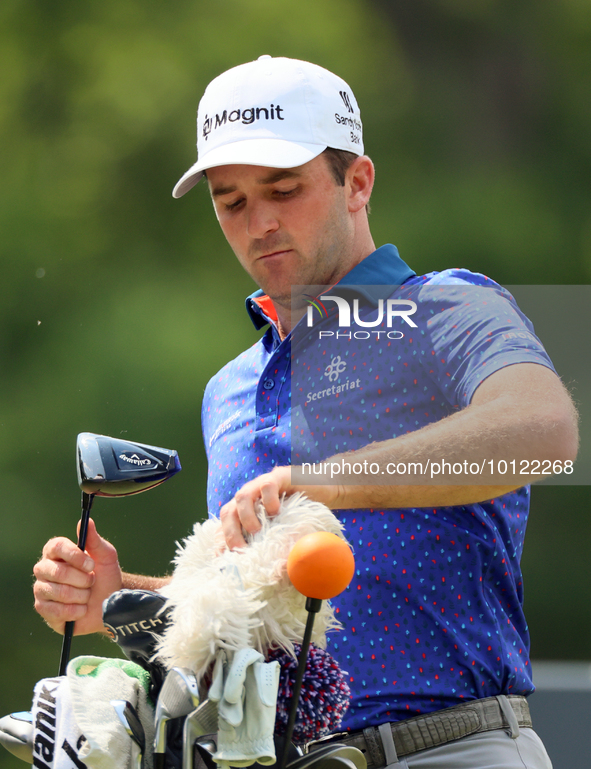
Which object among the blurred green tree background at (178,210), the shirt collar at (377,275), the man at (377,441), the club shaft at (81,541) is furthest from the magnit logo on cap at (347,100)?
the blurred green tree background at (178,210)

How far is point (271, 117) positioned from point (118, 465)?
55cm

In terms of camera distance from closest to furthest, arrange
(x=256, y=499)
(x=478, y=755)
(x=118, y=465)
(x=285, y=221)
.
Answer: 1. (x=256, y=499)
2. (x=478, y=755)
3. (x=118, y=465)
4. (x=285, y=221)

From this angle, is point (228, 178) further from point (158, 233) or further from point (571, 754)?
point (158, 233)

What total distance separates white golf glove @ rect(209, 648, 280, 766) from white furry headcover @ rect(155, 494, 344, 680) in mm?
20

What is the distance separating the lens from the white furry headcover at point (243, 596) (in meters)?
0.79

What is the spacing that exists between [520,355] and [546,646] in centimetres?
396

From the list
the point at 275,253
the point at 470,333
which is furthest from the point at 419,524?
the point at 275,253

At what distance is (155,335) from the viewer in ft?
14.9

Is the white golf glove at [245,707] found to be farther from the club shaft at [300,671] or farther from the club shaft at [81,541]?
the club shaft at [81,541]

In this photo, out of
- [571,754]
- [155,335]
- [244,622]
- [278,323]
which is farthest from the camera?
[155,335]

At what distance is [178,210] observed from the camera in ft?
16.1

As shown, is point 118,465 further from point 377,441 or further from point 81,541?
point 377,441

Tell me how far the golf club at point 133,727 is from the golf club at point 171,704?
0.13 feet

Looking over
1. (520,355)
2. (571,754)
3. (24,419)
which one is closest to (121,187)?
(24,419)
